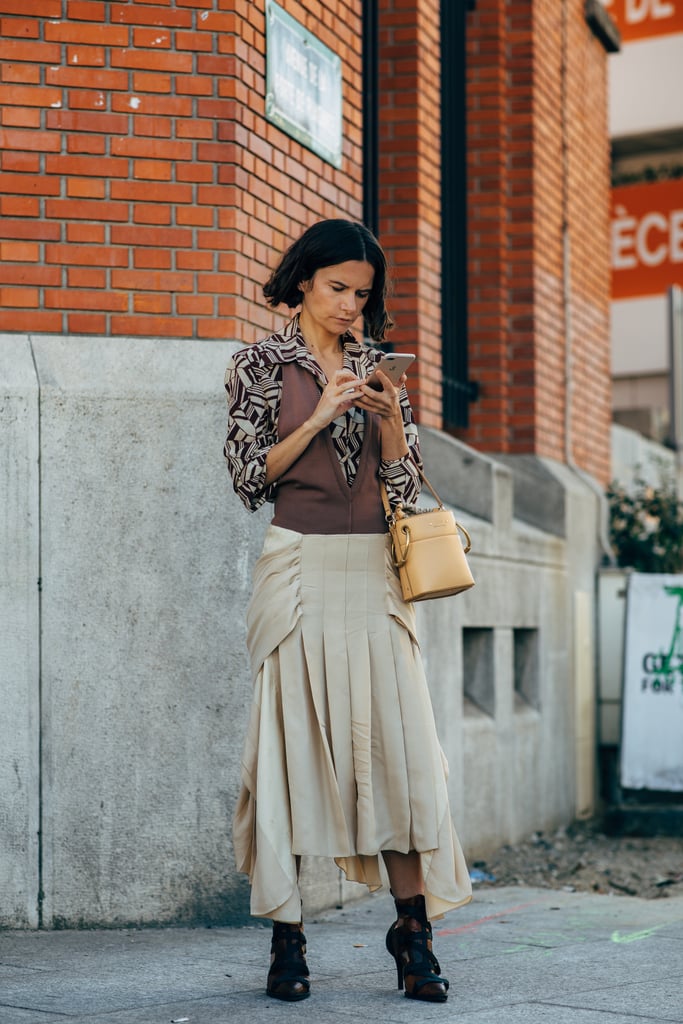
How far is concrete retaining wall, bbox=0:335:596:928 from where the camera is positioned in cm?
526

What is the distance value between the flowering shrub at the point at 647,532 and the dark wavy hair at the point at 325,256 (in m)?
6.13

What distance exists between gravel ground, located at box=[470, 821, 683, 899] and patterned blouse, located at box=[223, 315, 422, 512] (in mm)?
3105

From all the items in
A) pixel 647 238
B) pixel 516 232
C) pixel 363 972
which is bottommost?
pixel 363 972

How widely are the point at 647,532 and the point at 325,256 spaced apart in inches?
257

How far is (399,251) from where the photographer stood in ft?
25.6

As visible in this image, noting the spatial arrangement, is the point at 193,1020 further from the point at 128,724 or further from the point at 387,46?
the point at 387,46

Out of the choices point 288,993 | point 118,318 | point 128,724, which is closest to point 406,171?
point 118,318

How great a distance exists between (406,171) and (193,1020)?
5034 millimetres

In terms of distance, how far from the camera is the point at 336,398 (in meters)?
4.03

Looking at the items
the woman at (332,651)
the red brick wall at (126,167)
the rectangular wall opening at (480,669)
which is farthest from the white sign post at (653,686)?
the woman at (332,651)

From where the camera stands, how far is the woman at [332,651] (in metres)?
4.09

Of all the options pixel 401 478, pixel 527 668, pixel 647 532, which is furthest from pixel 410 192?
pixel 401 478

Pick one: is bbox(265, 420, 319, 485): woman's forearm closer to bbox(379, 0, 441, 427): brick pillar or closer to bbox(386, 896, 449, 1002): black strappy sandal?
bbox(386, 896, 449, 1002): black strappy sandal

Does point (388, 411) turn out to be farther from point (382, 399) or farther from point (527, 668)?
point (527, 668)
